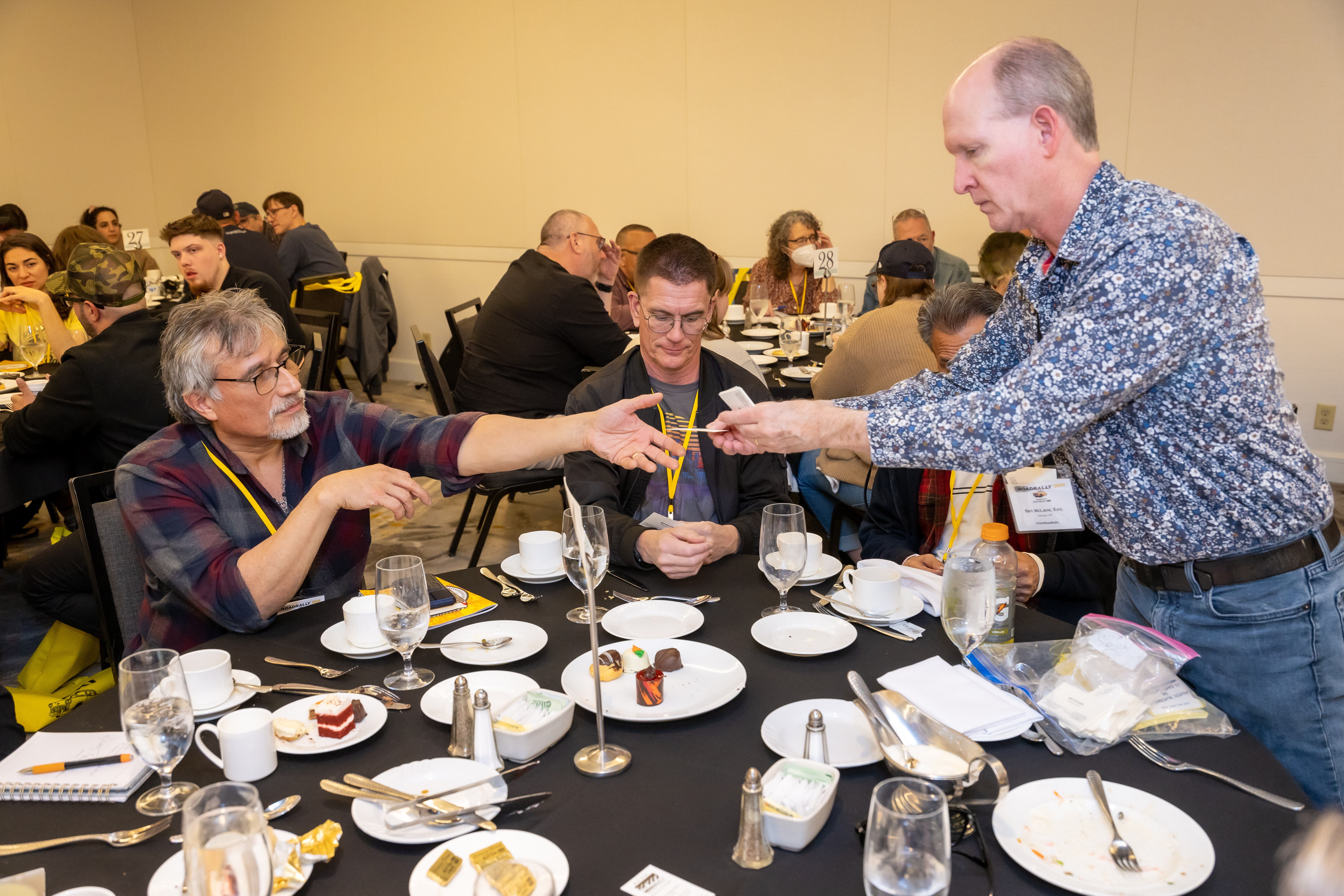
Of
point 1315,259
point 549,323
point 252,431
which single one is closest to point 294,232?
point 549,323

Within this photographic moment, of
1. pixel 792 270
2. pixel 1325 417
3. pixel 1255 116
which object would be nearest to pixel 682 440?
pixel 792 270

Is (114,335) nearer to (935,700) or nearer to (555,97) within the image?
(935,700)

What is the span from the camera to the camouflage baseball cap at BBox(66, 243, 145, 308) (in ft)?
11.0

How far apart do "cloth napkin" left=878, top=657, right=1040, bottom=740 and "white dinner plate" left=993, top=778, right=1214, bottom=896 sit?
117 millimetres

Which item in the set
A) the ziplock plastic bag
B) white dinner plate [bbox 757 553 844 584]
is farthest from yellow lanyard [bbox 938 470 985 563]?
the ziplock plastic bag

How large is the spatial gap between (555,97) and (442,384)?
4065 mm

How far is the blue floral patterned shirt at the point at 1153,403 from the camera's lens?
1.47m

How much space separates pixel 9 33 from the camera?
9008 mm

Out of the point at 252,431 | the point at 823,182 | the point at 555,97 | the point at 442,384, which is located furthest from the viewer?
the point at 555,97

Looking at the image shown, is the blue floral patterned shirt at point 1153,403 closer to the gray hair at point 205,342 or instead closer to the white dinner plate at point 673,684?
the white dinner plate at point 673,684

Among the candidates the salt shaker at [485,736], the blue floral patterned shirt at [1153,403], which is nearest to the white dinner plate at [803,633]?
the blue floral patterned shirt at [1153,403]

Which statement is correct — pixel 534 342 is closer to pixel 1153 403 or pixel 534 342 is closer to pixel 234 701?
pixel 234 701

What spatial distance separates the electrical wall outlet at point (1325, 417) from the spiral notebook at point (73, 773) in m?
5.93

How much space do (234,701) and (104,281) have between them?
242 centimetres
